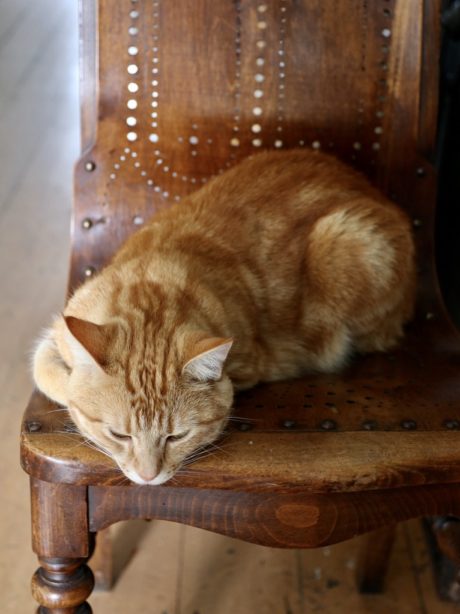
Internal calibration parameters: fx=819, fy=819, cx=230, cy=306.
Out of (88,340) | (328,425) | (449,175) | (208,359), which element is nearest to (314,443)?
(328,425)

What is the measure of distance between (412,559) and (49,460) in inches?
38.8

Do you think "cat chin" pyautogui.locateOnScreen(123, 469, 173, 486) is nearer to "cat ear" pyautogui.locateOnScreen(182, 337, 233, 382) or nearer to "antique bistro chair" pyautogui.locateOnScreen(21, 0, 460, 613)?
"cat ear" pyautogui.locateOnScreen(182, 337, 233, 382)

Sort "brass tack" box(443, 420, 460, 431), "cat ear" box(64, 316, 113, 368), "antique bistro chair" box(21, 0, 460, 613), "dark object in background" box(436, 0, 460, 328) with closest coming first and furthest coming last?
1. "cat ear" box(64, 316, 113, 368)
2. "brass tack" box(443, 420, 460, 431)
3. "antique bistro chair" box(21, 0, 460, 613)
4. "dark object in background" box(436, 0, 460, 328)

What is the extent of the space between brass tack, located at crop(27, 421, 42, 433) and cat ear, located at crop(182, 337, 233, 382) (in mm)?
185

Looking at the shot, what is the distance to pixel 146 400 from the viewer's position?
95 centimetres

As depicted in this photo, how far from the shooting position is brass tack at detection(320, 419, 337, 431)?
0.99 metres

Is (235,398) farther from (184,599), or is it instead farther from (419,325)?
(184,599)

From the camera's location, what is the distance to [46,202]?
2.78m

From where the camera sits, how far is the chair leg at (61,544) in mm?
955

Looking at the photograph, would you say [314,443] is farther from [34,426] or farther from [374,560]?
[374,560]

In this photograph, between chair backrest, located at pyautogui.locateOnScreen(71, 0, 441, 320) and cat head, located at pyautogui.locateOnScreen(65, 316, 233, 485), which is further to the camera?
chair backrest, located at pyautogui.locateOnScreen(71, 0, 441, 320)

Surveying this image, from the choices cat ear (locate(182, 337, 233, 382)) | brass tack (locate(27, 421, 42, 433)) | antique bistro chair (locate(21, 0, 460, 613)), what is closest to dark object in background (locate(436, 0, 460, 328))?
antique bistro chair (locate(21, 0, 460, 613))

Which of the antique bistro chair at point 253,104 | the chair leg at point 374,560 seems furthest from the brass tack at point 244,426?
the chair leg at point 374,560

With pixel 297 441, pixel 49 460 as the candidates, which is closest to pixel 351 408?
pixel 297 441
